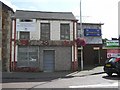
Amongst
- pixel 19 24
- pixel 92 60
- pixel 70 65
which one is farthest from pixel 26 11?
pixel 92 60

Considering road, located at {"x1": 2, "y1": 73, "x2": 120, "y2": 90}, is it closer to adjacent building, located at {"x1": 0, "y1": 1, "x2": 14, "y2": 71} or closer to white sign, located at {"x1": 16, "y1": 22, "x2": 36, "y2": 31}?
adjacent building, located at {"x1": 0, "y1": 1, "x2": 14, "y2": 71}

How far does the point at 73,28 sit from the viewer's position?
26.8 m

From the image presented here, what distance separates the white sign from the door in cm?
268

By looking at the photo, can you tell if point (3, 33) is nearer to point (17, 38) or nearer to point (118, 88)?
point (17, 38)

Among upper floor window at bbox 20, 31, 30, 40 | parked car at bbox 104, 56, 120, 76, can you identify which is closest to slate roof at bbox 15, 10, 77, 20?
upper floor window at bbox 20, 31, 30, 40

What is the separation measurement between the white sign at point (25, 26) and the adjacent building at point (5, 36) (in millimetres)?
775

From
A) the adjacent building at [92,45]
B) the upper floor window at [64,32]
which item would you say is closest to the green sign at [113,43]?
the adjacent building at [92,45]

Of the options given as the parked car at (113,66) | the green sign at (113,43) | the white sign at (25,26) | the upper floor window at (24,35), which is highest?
the white sign at (25,26)

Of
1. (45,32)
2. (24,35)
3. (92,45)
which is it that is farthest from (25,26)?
(92,45)

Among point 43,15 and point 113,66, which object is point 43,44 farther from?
point 113,66

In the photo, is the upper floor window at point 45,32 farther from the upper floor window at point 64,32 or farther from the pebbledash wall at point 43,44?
the upper floor window at point 64,32

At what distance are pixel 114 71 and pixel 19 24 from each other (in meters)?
10.7

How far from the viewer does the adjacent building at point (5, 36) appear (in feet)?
83.7

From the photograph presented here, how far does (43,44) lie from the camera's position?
25.9m
